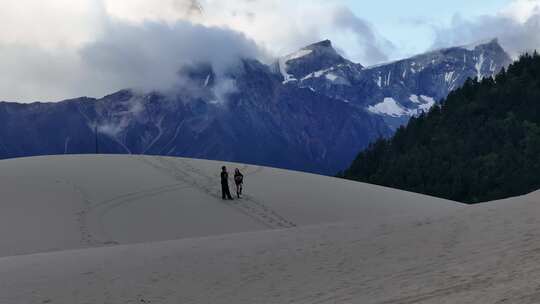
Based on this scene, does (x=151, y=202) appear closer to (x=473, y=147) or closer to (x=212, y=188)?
(x=212, y=188)

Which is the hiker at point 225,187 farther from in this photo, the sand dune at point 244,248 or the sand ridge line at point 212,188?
the sand dune at point 244,248

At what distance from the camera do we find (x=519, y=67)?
179500 mm

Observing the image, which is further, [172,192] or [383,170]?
[383,170]

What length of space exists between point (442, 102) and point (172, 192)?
164 metres

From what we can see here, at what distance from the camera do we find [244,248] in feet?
52.7

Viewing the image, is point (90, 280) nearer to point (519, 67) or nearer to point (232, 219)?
point (232, 219)

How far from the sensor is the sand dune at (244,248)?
34.9 ft

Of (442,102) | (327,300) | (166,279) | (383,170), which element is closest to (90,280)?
(166,279)

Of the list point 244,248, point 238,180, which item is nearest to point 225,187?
point 238,180

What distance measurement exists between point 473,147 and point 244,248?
A: 14834cm

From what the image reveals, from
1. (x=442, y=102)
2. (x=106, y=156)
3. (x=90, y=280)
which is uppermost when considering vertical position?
(x=442, y=102)

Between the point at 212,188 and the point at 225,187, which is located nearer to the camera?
the point at 225,187

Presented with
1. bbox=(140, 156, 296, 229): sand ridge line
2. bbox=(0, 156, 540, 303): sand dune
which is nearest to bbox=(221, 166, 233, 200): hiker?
bbox=(140, 156, 296, 229): sand ridge line

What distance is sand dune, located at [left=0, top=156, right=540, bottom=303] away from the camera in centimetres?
1062
